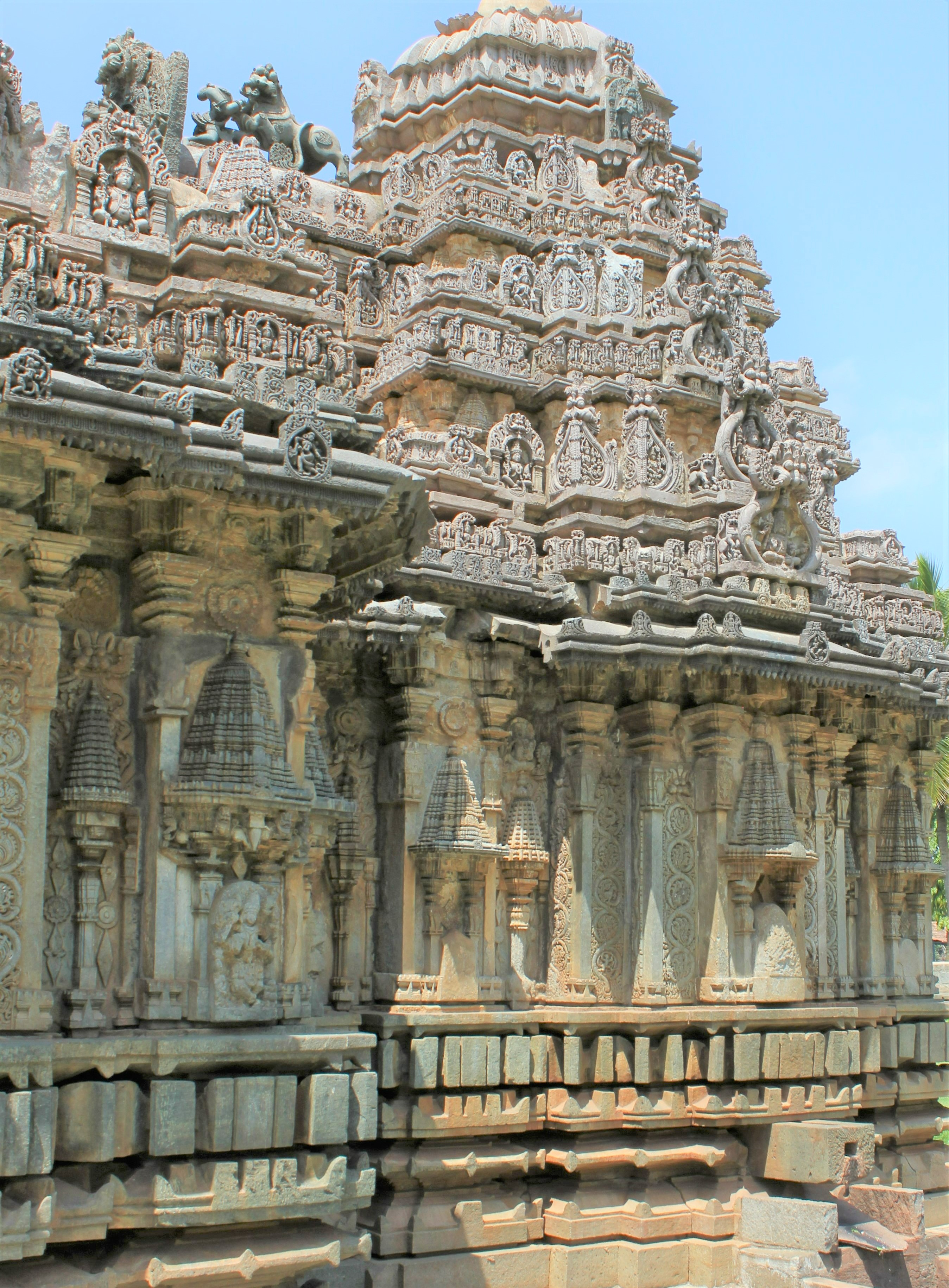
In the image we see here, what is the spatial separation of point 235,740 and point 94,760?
84 cm

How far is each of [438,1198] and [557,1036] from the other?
1.68m

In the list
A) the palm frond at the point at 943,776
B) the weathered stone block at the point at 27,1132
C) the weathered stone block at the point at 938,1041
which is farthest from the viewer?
the palm frond at the point at 943,776

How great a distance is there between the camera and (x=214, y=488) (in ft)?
30.5

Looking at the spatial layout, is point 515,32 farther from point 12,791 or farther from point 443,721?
point 12,791

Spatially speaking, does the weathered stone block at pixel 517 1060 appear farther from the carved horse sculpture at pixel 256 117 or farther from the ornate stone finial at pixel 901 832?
the carved horse sculpture at pixel 256 117

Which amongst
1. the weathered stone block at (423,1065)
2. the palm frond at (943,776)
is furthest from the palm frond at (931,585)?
the weathered stone block at (423,1065)

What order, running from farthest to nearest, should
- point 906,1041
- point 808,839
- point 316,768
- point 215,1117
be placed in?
point 906,1041
point 808,839
point 316,768
point 215,1117

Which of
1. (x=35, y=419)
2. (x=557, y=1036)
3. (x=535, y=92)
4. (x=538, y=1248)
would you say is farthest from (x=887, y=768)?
(x=35, y=419)

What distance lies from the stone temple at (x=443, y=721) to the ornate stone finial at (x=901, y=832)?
0.07 meters

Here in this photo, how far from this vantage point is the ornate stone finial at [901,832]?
16.1 meters

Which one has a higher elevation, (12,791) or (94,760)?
(94,760)

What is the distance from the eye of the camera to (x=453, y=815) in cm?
1320

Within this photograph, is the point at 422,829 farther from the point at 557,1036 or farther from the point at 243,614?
the point at 243,614

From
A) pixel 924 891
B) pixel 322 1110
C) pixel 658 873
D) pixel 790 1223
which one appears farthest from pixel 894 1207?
pixel 322 1110
